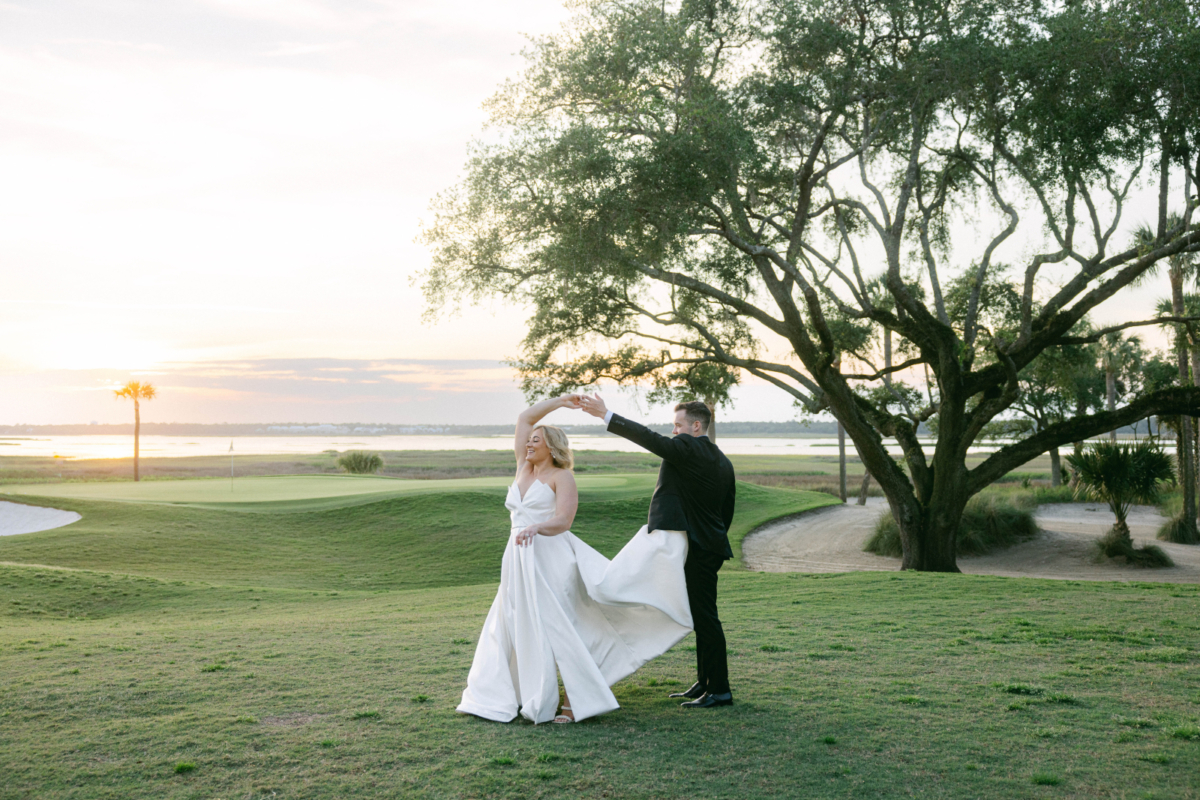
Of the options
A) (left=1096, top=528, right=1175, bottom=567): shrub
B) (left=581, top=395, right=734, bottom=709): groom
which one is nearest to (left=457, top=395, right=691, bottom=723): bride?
(left=581, top=395, right=734, bottom=709): groom

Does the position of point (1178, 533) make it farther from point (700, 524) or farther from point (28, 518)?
point (28, 518)

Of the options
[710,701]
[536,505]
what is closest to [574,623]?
[536,505]

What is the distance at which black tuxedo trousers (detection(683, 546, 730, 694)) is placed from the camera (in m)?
5.74

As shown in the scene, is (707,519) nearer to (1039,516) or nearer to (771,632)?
(771,632)

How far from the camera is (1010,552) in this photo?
70.8ft

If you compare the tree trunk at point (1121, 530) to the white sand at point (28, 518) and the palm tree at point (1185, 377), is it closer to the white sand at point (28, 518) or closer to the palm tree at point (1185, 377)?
the palm tree at point (1185, 377)

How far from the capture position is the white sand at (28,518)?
66.1 feet

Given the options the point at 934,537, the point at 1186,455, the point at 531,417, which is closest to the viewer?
the point at 531,417

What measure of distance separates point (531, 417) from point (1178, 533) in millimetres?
24721

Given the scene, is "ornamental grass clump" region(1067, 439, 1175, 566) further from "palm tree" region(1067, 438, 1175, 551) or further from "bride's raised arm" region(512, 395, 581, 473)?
"bride's raised arm" region(512, 395, 581, 473)

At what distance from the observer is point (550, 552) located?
5656 millimetres

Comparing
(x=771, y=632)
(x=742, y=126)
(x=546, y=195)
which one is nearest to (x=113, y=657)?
(x=771, y=632)

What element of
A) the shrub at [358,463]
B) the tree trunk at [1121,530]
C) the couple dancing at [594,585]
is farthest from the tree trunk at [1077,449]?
the shrub at [358,463]

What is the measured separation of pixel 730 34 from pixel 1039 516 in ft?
70.0
